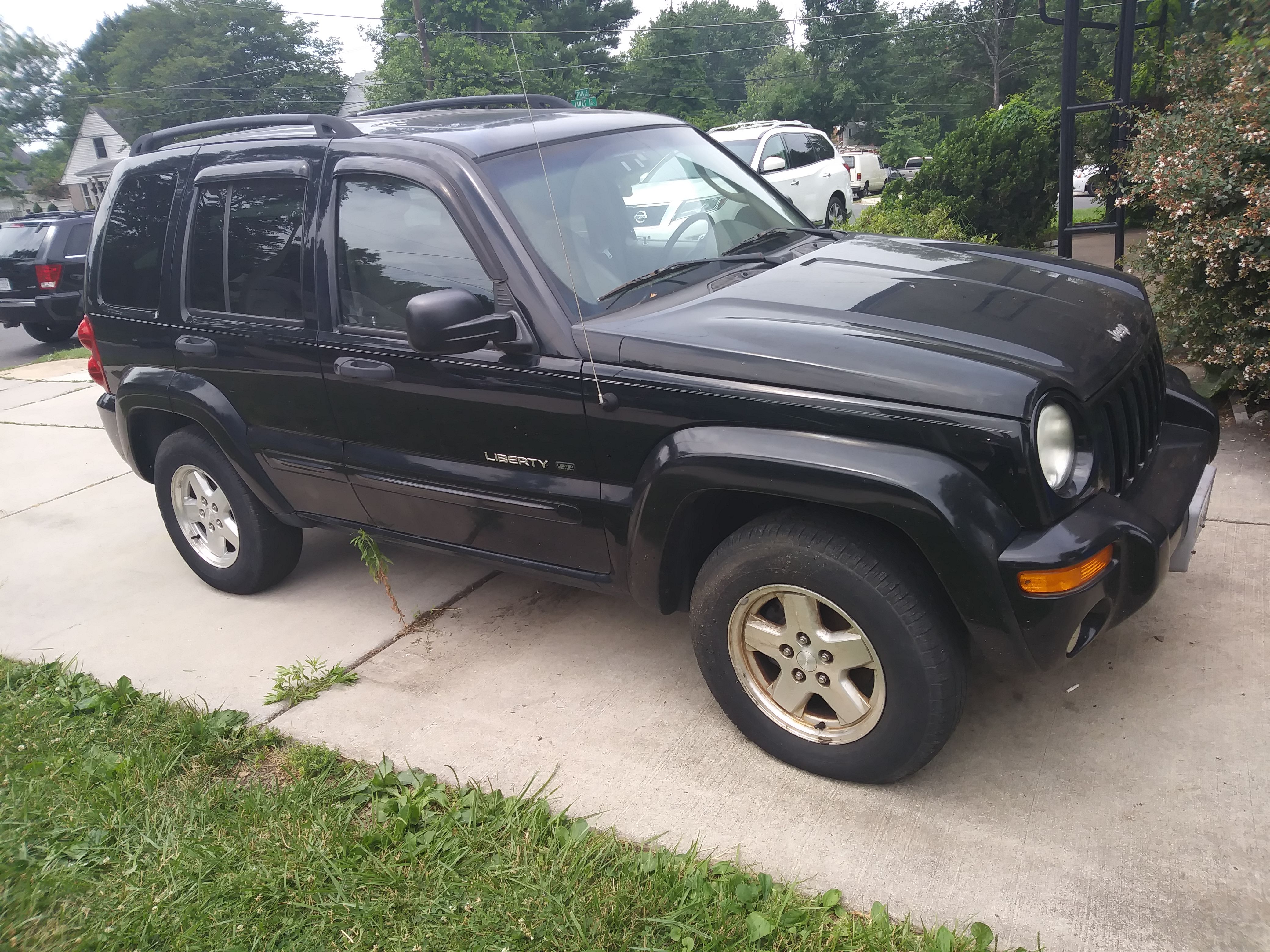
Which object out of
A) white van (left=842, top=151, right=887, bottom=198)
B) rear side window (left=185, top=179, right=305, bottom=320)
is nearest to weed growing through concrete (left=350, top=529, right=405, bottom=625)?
rear side window (left=185, top=179, right=305, bottom=320)

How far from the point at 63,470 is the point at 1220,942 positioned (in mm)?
7444

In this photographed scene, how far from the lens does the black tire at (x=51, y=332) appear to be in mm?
13641

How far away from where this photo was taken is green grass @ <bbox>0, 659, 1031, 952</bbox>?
2.47 meters

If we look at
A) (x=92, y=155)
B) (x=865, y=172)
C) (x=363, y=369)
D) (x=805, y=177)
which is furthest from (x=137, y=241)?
(x=92, y=155)

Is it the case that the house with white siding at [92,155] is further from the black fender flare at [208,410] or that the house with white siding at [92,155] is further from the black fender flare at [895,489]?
the black fender flare at [895,489]

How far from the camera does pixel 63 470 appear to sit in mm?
7148

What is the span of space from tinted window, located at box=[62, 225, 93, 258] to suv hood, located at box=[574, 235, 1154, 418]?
12.5 m

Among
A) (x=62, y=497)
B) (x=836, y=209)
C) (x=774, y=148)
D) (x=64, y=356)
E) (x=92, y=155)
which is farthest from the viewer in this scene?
(x=92, y=155)

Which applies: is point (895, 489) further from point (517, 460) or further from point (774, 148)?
point (774, 148)

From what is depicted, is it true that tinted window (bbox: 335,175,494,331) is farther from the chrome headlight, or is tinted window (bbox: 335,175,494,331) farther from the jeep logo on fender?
the chrome headlight

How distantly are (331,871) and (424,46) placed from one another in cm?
3475

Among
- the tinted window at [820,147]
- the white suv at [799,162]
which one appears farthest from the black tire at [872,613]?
the tinted window at [820,147]

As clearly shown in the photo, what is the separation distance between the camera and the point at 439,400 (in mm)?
3416

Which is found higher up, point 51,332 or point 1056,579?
point 1056,579
